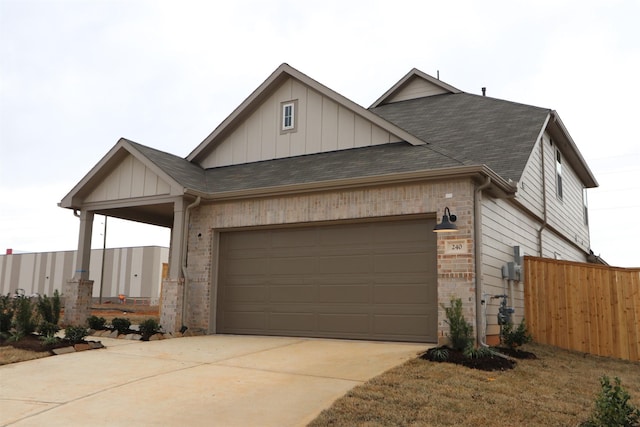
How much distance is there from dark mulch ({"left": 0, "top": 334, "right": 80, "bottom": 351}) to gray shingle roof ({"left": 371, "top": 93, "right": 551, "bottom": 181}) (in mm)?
8075

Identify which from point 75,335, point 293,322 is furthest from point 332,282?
point 75,335

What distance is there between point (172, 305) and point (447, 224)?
251 inches

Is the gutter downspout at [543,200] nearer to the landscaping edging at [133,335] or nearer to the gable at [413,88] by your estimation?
the gable at [413,88]

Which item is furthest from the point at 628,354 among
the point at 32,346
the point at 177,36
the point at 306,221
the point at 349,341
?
the point at 177,36

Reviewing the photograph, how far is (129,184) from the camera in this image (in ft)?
44.0

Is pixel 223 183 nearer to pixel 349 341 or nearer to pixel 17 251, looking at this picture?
pixel 349 341

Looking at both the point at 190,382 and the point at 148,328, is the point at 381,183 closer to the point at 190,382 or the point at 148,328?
the point at 190,382

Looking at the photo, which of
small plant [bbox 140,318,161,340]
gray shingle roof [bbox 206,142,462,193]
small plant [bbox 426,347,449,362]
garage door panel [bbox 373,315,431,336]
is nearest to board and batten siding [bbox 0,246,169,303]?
gray shingle roof [bbox 206,142,462,193]

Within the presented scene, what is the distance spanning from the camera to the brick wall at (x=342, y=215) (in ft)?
32.0

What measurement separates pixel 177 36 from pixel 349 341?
1068 cm

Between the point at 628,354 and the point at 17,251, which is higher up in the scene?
the point at 17,251

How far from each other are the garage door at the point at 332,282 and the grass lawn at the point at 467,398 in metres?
2.38

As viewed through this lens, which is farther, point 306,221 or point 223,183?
point 223,183

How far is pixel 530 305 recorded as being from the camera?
12414 millimetres
